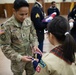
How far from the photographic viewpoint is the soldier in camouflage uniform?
1785 millimetres

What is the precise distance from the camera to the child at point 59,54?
1.21 meters

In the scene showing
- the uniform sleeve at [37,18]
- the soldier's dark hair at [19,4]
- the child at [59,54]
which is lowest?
the uniform sleeve at [37,18]

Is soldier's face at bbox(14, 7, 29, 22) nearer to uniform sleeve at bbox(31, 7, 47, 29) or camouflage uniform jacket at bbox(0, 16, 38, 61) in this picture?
camouflage uniform jacket at bbox(0, 16, 38, 61)

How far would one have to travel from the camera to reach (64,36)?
126 centimetres

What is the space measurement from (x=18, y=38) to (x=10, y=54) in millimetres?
206

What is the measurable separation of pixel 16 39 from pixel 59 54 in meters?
0.80

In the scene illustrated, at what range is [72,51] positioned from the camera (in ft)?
4.05

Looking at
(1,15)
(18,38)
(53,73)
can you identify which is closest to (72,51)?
(53,73)

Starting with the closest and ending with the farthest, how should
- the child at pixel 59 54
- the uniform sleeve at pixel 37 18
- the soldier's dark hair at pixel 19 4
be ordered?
the child at pixel 59 54
the soldier's dark hair at pixel 19 4
the uniform sleeve at pixel 37 18

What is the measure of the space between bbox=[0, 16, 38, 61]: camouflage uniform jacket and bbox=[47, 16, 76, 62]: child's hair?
679 millimetres

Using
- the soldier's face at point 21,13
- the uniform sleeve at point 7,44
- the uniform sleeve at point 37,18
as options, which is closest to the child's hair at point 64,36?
the soldier's face at point 21,13

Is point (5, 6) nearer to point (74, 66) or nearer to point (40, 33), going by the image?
point (40, 33)

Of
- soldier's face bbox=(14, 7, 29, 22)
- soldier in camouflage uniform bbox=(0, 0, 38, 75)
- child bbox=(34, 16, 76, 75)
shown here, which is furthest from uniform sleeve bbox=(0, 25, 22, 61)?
child bbox=(34, 16, 76, 75)

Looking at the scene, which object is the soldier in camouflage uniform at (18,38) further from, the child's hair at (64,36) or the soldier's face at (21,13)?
the child's hair at (64,36)
